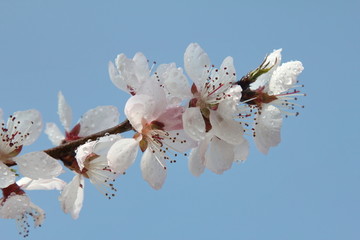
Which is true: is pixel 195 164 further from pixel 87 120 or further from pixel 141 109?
pixel 87 120

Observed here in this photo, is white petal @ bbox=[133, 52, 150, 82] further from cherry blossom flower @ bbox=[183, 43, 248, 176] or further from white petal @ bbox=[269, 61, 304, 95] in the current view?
white petal @ bbox=[269, 61, 304, 95]

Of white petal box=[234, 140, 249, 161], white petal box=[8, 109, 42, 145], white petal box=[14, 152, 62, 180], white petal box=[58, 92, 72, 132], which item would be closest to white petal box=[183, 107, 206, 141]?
white petal box=[234, 140, 249, 161]

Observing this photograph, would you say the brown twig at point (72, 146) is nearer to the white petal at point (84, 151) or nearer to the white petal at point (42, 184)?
the white petal at point (84, 151)

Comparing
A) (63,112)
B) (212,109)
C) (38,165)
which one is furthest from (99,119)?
(212,109)

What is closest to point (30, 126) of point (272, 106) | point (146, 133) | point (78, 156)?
point (78, 156)

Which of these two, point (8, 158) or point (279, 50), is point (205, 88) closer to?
point (279, 50)
